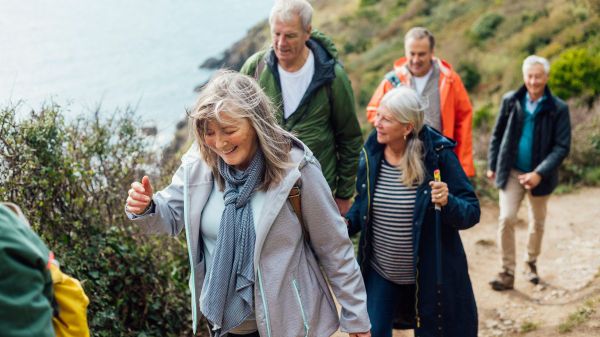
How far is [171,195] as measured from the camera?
2.99m

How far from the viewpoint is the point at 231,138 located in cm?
277

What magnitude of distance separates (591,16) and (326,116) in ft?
69.4

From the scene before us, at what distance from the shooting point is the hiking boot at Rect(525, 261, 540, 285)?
6230 millimetres

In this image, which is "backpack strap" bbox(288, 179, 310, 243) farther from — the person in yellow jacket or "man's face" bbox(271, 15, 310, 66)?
"man's face" bbox(271, 15, 310, 66)

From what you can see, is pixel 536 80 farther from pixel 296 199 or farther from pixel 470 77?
pixel 470 77

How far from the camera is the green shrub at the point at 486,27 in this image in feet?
95.7

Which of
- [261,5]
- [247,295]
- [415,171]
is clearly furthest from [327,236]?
[261,5]

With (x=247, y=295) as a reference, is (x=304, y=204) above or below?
above

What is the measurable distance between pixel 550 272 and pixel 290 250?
4.56 meters

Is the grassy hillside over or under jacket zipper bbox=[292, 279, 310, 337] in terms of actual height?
under

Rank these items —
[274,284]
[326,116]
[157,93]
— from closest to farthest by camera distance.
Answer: [274,284], [326,116], [157,93]

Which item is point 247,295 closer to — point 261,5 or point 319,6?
point 261,5

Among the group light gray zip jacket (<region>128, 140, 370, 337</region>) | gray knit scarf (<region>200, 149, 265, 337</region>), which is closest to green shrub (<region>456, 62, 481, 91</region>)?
light gray zip jacket (<region>128, 140, 370, 337</region>)

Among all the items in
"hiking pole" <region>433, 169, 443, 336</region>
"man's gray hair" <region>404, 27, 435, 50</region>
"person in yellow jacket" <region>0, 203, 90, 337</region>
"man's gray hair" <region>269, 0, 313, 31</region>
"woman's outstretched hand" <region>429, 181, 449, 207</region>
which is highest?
"man's gray hair" <region>269, 0, 313, 31</region>
